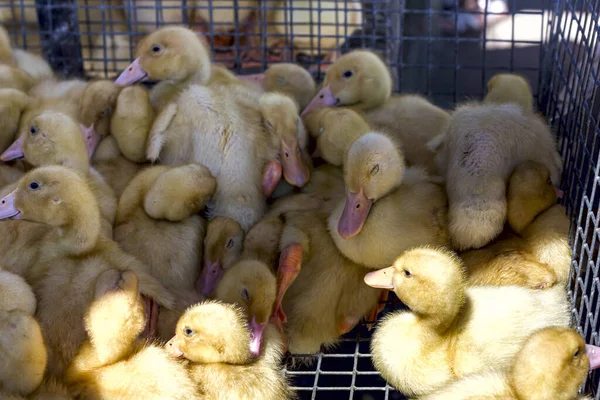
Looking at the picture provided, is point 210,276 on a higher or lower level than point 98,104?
Answer: lower

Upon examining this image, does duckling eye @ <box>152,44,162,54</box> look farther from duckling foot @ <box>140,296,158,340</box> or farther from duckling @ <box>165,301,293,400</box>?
duckling @ <box>165,301,293,400</box>

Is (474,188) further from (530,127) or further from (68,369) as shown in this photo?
(68,369)

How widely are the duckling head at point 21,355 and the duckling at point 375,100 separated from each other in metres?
1.63

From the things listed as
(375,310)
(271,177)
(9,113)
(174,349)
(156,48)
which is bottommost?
(375,310)

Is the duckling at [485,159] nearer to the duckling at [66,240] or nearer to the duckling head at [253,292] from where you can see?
the duckling head at [253,292]

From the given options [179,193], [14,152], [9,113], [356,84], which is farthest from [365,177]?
[9,113]

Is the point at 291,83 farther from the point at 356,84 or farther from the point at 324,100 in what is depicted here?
the point at 356,84

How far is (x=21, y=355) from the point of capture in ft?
7.36

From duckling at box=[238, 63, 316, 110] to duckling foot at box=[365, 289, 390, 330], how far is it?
1134mm

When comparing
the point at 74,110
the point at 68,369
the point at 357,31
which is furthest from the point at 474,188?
the point at 357,31

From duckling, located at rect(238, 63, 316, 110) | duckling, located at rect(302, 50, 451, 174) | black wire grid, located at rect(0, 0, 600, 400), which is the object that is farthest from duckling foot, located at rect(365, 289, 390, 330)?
duckling, located at rect(238, 63, 316, 110)

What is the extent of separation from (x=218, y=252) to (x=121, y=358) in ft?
2.04

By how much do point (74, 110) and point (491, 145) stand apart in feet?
5.62

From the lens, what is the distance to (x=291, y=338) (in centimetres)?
274
